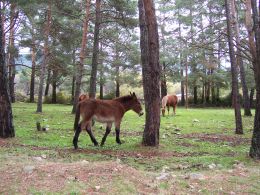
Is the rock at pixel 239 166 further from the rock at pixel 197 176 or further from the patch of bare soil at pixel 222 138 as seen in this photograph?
the patch of bare soil at pixel 222 138

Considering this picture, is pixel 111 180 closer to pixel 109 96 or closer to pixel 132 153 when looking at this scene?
pixel 132 153

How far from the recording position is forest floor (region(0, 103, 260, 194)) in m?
5.42

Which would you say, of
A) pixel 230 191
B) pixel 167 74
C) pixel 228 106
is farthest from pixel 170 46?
pixel 230 191

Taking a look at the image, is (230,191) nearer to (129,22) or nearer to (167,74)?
(129,22)

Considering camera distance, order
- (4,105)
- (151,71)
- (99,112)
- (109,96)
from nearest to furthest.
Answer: (151,71), (99,112), (4,105), (109,96)

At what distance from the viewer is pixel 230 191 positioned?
571 centimetres

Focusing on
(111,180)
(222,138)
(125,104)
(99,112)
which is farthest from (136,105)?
(111,180)

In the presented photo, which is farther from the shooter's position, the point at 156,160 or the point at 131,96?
the point at 131,96

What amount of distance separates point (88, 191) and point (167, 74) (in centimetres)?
3787

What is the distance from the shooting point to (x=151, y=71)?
9.67 metres

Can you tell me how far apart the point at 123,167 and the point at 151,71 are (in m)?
3.82

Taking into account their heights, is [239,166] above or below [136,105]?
below

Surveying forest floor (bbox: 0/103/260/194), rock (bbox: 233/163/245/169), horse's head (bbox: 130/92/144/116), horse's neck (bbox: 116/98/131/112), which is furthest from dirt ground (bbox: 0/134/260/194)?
horse's head (bbox: 130/92/144/116)

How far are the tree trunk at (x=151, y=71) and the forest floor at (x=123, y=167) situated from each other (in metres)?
0.66
